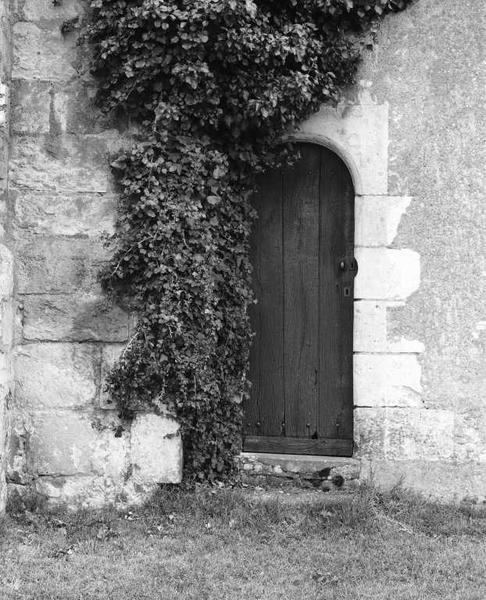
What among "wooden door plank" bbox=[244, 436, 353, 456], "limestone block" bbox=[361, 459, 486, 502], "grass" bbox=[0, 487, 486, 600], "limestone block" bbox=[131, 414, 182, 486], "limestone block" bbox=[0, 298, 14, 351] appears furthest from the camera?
"wooden door plank" bbox=[244, 436, 353, 456]

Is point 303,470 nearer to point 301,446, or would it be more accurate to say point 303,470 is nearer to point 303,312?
point 301,446

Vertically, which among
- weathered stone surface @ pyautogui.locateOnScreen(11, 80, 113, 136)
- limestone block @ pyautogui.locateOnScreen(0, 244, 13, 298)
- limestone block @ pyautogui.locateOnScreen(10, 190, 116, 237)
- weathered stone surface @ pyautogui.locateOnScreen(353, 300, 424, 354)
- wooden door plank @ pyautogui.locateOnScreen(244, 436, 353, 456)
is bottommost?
wooden door plank @ pyautogui.locateOnScreen(244, 436, 353, 456)

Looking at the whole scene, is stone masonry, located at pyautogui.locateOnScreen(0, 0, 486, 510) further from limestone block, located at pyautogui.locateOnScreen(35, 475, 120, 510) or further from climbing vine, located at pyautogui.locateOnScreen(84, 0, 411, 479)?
climbing vine, located at pyautogui.locateOnScreen(84, 0, 411, 479)

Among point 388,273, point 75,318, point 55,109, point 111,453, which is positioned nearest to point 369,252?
point 388,273

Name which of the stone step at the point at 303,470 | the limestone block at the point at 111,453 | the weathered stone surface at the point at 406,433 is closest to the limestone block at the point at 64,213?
the limestone block at the point at 111,453

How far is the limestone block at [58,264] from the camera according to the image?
4469 mm

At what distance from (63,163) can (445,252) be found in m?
2.38

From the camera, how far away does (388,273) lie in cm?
466

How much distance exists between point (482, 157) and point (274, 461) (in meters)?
2.28

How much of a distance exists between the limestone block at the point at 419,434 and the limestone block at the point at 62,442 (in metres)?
1.80

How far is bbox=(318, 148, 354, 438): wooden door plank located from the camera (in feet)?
16.0

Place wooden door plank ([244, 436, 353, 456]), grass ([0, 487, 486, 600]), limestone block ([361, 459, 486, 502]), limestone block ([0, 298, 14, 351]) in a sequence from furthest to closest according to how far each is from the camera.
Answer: wooden door plank ([244, 436, 353, 456]) < limestone block ([361, 459, 486, 502]) < limestone block ([0, 298, 14, 351]) < grass ([0, 487, 486, 600])

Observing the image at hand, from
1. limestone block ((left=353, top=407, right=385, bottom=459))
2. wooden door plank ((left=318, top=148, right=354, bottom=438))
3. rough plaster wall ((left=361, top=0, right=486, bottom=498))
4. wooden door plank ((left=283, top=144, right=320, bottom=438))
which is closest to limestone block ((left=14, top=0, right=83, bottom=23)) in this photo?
wooden door plank ((left=283, top=144, right=320, bottom=438))

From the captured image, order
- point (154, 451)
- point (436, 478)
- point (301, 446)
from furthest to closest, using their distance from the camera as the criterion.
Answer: point (301, 446), point (436, 478), point (154, 451)
